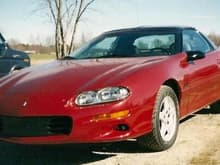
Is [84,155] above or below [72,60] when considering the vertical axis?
below

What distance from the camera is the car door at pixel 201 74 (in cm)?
541

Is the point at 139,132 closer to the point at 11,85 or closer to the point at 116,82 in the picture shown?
the point at 116,82

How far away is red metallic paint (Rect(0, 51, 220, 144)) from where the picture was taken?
4.07m

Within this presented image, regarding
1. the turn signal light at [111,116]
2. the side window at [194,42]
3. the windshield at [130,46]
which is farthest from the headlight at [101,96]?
the side window at [194,42]

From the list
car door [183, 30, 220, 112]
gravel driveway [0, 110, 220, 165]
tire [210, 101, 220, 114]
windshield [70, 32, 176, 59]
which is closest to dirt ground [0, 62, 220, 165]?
gravel driveway [0, 110, 220, 165]

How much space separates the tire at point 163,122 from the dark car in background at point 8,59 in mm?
5487

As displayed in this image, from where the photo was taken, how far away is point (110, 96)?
4133mm

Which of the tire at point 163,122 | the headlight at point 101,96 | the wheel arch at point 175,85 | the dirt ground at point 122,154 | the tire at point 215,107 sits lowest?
the tire at point 215,107

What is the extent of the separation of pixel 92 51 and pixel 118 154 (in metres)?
1.73

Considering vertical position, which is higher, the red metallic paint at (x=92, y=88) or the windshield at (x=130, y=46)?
the windshield at (x=130, y=46)

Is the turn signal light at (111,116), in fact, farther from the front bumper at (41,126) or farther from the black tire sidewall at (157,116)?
the black tire sidewall at (157,116)

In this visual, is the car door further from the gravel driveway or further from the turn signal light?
the turn signal light

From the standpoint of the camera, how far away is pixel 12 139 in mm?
4188

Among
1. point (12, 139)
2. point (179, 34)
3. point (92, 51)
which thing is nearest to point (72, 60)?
point (92, 51)
